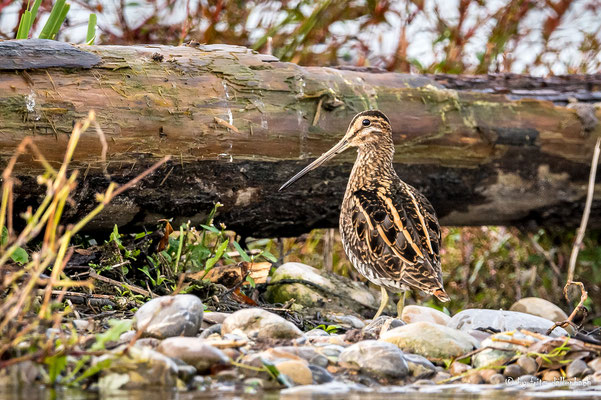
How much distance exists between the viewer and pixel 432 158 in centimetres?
640

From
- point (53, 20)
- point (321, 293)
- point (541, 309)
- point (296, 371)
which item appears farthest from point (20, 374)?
point (541, 309)

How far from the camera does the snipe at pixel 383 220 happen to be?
17.1 feet

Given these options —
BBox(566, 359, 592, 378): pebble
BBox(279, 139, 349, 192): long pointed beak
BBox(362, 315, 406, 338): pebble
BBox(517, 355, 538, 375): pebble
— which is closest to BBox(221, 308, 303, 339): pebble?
BBox(362, 315, 406, 338): pebble

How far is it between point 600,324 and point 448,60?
125 inches

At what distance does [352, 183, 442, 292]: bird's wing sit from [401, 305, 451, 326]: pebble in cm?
21

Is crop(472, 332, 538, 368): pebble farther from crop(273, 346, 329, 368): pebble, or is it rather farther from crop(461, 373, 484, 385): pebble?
crop(273, 346, 329, 368): pebble

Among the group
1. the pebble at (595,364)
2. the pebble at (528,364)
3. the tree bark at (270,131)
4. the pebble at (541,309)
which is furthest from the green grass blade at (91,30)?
the pebble at (595,364)

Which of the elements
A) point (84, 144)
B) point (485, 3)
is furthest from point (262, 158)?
point (485, 3)

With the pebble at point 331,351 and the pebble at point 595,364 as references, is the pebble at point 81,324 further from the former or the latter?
the pebble at point 595,364

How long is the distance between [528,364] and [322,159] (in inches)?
90.5

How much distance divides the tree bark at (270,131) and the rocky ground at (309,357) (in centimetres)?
120

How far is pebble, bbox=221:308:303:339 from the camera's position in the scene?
434 centimetres

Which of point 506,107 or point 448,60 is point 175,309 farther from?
point 448,60

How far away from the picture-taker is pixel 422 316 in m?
5.25
